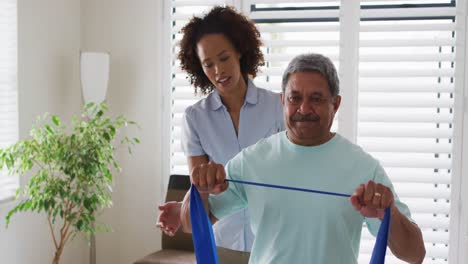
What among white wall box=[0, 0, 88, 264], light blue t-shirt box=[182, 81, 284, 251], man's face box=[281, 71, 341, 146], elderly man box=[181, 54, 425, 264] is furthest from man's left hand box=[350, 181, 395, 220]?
white wall box=[0, 0, 88, 264]

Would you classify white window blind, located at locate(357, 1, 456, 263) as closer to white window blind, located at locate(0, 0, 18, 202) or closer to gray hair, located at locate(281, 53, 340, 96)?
white window blind, located at locate(0, 0, 18, 202)

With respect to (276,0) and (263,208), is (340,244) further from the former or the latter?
(276,0)

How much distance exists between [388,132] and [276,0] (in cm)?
117

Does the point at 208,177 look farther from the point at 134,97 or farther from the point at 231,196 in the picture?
the point at 134,97

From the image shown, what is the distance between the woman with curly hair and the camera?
6.23 ft

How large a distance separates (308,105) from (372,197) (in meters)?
0.27

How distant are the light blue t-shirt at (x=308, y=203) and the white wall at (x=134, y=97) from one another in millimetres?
2683

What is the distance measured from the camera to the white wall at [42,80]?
3.34 m

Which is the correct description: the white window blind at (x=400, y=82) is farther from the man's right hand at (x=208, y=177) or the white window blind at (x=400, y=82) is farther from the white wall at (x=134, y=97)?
the man's right hand at (x=208, y=177)

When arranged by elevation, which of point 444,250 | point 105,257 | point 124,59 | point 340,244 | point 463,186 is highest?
point 124,59

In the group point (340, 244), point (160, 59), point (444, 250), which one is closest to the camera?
point (340, 244)

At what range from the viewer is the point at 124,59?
3971mm

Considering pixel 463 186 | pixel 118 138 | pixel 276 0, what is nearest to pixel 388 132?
pixel 463 186

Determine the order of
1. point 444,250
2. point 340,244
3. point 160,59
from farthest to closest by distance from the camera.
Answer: point 160,59 < point 444,250 < point 340,244
